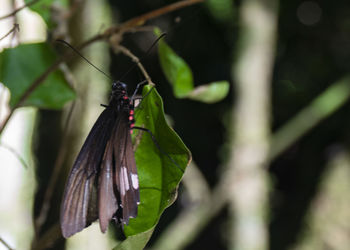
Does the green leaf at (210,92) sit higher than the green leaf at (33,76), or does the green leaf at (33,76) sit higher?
the green leaf at (33,76)

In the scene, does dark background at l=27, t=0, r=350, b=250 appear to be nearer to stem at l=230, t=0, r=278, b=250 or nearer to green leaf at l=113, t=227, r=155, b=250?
stem at l=230, t=0, r=278, b=250

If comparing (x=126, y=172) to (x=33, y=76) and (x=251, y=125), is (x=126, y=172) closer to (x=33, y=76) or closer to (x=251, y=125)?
(x=33, y=76)

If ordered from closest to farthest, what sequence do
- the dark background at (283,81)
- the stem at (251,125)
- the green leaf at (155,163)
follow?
the green leaf at (155,163) → the stem at (251,125) → the dark background at (283,81)

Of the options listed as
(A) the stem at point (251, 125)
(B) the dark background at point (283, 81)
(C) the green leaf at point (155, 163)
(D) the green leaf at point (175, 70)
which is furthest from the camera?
(B) the dark background at point (283, 81)

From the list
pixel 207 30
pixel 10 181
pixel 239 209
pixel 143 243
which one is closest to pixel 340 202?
pixel 239 209

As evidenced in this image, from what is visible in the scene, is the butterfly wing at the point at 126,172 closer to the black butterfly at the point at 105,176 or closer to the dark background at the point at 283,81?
the black butterfly at the point at 105,176

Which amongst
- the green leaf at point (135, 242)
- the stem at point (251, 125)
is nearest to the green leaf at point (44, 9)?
the green leaf at point (135, 242)

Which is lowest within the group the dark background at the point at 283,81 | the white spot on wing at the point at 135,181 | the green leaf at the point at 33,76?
the dark background at the point at 283,81

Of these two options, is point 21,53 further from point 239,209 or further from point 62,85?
point 239,209
